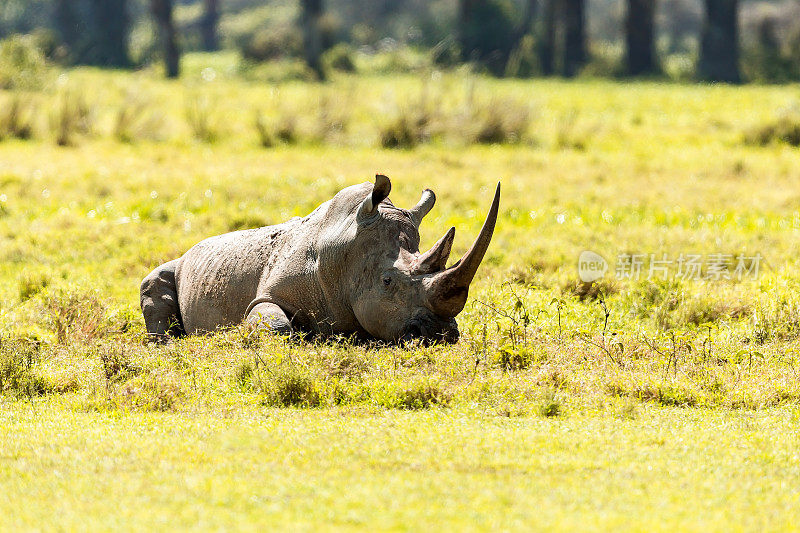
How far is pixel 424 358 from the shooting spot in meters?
7.71

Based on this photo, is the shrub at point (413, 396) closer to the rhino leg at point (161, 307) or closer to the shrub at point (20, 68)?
the rhino leg at point (161, 307)

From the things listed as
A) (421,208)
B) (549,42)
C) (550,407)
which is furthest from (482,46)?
(550,407)

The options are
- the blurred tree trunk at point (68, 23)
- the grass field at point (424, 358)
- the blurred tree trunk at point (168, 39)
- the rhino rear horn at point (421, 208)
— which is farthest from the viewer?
the blurred tree trunk at point (68, 23)

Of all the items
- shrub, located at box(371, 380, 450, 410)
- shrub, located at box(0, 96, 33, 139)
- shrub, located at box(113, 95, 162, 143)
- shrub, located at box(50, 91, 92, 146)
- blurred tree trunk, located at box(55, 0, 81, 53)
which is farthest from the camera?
blurred tree trunk, located at box(55, 0, 81, 53)

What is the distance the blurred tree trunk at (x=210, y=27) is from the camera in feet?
194

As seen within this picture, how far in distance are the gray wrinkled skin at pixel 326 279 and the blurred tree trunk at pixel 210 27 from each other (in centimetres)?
5128

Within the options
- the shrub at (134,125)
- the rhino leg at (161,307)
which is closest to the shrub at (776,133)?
the shrub at (134,125)

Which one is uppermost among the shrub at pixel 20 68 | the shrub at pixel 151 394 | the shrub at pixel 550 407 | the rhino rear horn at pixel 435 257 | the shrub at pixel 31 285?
the shrub at pixel 20 68

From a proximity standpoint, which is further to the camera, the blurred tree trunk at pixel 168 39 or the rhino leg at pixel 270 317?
the blurred tree trunk at pixel 168 39

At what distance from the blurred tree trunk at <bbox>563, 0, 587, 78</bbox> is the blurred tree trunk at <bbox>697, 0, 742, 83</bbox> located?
4.33m

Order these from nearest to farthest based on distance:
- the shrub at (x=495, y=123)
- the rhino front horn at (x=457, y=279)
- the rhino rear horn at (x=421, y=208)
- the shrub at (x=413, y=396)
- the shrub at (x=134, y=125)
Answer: the shrub at (x=413, y=396) < the rhino front horn at (x=457, y=279) < the rhino rear horn at (x=421, y=208) < the shrub at (x=134, y=125) < the shrub at (x=495, y=123)

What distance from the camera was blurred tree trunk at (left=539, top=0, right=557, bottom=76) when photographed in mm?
39656

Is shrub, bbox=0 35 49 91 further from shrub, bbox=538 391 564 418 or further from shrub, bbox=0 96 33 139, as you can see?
shrub, bbox=538 391 564 418

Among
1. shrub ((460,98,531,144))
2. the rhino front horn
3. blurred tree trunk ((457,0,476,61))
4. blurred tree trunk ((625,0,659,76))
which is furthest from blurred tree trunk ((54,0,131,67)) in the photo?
the rhino front horn
